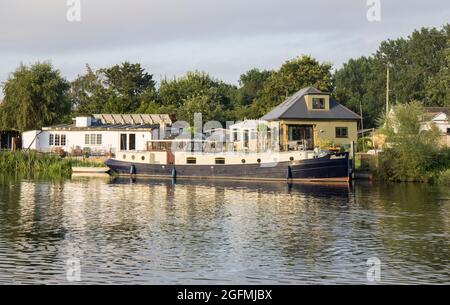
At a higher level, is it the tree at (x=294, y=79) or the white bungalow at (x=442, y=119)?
the tree at (x=294, y=79)

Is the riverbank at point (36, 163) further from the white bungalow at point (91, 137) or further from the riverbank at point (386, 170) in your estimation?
the riverbank at point (386, 170)

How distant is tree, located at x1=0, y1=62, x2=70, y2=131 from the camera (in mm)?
87188

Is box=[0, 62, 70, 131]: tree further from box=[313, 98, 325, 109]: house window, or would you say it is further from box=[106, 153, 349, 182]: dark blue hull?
box=[313, 98, 325, 109]: house window

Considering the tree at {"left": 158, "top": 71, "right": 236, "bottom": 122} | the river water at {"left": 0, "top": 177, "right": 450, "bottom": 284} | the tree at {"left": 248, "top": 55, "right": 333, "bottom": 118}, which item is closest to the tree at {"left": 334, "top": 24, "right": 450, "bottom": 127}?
the tree at {"left": 248, "top": 55, "right": 333, "bottom": 118}

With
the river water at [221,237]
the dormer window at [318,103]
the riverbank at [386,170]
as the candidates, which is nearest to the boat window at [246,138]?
the dormer window at [318,103]

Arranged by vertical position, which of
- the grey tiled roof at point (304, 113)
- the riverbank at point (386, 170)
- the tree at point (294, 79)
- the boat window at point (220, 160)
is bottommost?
the riverbank at point (386, 170)

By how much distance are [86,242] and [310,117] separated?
4756 centimetres

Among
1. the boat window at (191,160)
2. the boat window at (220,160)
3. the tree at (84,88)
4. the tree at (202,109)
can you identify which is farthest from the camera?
the tree at (84,88)

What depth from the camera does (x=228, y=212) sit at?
39.8m

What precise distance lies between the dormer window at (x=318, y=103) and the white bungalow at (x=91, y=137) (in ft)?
51.1

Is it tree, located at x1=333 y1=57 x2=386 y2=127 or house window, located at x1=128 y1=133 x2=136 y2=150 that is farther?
tree, located at x1=333 y1=57 x2=386 y2=127

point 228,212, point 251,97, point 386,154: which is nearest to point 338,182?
point 386,154

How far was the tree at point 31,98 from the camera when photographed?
87188mm

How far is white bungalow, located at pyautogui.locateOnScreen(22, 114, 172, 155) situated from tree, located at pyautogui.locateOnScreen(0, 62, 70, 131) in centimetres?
457
